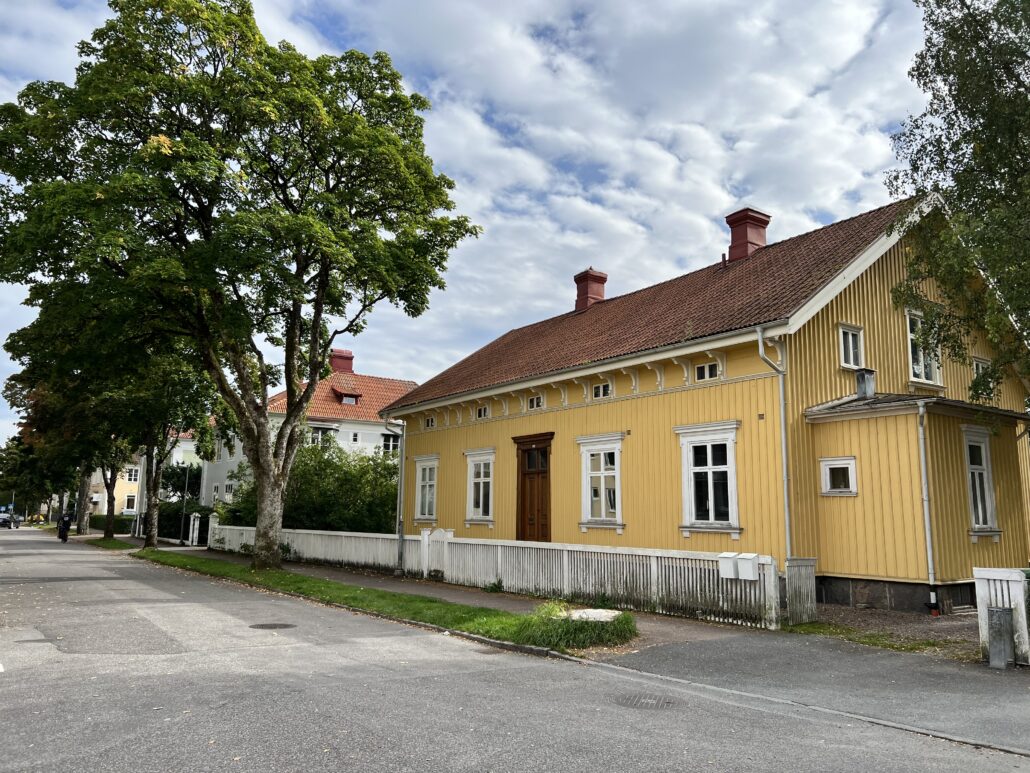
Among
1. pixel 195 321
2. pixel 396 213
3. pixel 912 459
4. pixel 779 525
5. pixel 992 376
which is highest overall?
pixel 396 213

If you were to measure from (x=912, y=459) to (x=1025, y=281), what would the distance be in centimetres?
352

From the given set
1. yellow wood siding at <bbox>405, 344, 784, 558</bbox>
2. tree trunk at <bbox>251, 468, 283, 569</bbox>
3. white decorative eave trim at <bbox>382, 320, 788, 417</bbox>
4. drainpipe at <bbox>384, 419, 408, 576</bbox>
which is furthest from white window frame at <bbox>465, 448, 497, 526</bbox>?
tree trunk at <bbox>251, 468, 283, 569</bbox>

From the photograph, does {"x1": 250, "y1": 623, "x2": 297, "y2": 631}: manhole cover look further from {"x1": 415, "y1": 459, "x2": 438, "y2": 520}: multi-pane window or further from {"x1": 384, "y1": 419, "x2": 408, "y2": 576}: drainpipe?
{"x1": 415, "y1": 459, "x2": 438, "y2": 520}: multi-pane window

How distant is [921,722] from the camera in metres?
6.58

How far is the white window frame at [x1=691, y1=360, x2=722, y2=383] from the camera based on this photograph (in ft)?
49.2

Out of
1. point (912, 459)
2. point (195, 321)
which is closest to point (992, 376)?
point (912, 459)

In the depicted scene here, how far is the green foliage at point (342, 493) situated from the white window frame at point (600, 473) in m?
11.8

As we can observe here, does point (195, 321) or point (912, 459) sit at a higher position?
point (195, 321)

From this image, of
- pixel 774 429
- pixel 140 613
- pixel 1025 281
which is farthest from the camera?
pixel 774 429

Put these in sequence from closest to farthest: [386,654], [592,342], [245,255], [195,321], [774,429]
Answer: [386,654] → [774,429] → [245,255] → [592,342] → [195,321]

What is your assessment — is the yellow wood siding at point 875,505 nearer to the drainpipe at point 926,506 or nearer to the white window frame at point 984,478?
the drainpipe at point 926,506

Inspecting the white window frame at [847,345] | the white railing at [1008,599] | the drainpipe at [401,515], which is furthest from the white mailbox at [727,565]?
the drainpipe at [401,515]

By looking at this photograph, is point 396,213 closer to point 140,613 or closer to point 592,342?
point 592,342

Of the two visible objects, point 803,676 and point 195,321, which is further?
point 195,321
